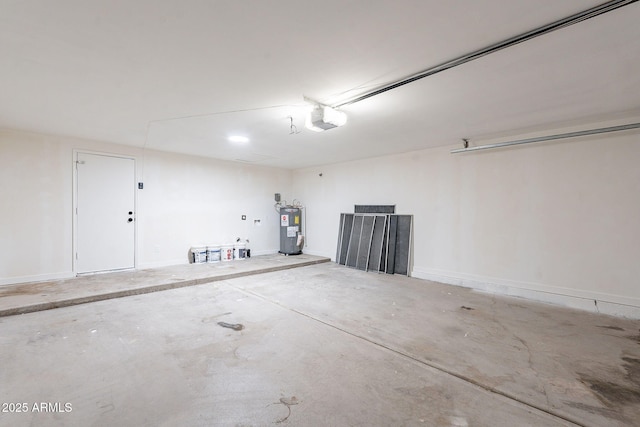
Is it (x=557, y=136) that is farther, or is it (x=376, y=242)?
(x=376, y=242)

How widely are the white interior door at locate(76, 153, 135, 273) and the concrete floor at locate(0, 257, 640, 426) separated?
160 cm

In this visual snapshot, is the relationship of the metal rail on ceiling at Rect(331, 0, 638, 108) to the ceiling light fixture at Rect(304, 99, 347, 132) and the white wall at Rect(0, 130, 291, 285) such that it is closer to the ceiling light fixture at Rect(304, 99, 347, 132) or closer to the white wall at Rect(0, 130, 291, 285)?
the ceiling light fixture at Rect(304, 99, 347, 132)

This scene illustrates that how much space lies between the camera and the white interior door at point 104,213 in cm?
487

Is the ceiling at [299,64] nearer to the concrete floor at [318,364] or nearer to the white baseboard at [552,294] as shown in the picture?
the white baseboard at [552,294]

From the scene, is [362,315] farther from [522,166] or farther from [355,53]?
[522,166]

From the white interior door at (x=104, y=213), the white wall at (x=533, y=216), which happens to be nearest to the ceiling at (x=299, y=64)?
the white wall at (x=533, y=216)

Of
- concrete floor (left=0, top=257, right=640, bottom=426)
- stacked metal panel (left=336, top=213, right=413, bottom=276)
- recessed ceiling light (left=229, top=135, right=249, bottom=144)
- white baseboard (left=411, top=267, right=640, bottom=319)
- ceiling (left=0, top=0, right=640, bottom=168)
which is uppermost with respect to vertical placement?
ceiling (left=0, top=0, right=640, bottom=168)

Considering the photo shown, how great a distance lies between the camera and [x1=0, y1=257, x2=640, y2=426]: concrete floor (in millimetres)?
1815

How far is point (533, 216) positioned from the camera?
4.21 m

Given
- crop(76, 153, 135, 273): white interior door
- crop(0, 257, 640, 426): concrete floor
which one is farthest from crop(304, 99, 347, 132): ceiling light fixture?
crop(76, 153, 135, 273): white interior door

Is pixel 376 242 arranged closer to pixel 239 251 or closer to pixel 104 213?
pixel 239 251

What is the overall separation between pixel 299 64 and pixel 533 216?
4.13m

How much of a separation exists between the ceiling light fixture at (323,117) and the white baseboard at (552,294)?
3.58 meters

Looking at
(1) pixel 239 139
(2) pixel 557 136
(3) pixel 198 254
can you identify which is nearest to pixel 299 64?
(1) pixel 239 139
